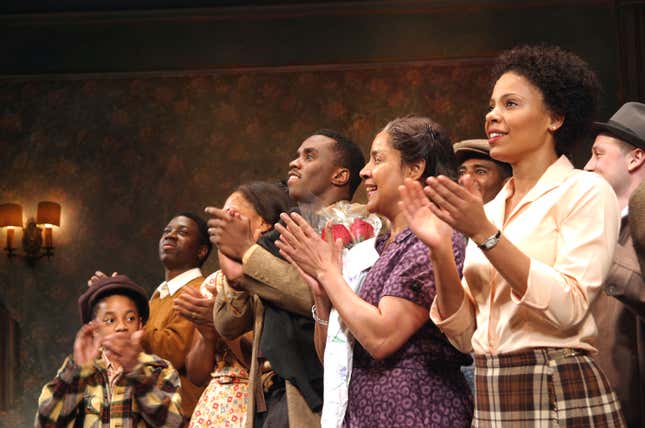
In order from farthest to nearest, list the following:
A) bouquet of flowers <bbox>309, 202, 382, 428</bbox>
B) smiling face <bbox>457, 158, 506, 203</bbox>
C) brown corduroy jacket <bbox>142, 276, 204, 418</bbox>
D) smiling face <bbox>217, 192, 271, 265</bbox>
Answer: brown corduroy jacket <bbox>142, 276, 204, 418</bbox> < smiling face <bbox>217, 192, 271, 265</bbox> < smiling face <bbox>457, 158, 506, 203</bbox> < bouquet of flowers <bbox>309, 202, 382, 428</bbox>

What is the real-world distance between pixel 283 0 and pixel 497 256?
5.52m

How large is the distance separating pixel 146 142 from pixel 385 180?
4761 millimetres

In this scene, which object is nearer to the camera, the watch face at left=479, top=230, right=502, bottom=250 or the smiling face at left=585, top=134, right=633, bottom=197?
the watch face at left=479, top=230, right=502, bottom=250

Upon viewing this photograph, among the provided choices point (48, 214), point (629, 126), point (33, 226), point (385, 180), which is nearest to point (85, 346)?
point (385, 180)

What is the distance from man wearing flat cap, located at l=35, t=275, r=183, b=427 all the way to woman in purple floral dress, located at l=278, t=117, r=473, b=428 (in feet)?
2.23

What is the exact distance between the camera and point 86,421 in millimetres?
2902

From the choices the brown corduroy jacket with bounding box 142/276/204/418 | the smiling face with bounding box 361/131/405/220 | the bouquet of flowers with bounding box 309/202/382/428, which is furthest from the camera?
the brown corduroy jacket with bounding box 142/276/204/418

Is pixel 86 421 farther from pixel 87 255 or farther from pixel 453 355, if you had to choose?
pixel 87 255

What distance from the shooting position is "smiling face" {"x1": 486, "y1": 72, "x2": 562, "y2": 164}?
6.84ft

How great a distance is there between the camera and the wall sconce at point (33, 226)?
696 cm

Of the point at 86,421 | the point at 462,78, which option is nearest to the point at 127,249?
the point at 462,78

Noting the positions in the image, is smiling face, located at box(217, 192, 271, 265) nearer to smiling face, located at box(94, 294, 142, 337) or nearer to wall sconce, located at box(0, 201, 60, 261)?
smiling face, located at box(94, 294, 142, 337)

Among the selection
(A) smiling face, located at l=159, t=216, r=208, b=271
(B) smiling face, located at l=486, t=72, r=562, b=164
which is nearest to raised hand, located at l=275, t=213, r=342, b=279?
(B) smiling face, located at l=486, t=72, r=562, b=164

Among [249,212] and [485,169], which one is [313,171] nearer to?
[249,212]
